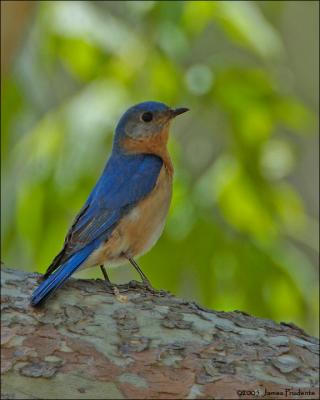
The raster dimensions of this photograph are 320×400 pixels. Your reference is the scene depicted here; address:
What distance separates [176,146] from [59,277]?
1.55 m

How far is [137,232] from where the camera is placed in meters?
4.80

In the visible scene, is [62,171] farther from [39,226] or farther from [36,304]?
[36,304]

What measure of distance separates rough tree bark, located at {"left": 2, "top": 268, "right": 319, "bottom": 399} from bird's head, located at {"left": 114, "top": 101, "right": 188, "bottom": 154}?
1563mm

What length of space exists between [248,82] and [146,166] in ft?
2.26

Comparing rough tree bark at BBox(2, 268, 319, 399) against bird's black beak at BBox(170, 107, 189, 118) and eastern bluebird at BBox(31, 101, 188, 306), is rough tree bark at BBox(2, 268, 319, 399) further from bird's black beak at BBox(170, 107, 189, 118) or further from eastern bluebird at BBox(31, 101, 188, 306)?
bird's black beak at BBox(170, 107, 189, 118)

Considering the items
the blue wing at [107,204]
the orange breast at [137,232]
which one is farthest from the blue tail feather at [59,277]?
the orange breast at [137,232]

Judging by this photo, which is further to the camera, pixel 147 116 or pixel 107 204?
pixel 147 116

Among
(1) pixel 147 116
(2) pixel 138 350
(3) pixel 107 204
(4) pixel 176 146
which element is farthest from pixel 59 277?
(1) pixel 147 116

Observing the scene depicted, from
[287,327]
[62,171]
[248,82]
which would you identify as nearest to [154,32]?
[248,82]

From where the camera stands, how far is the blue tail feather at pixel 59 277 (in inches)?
148

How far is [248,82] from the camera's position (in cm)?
508

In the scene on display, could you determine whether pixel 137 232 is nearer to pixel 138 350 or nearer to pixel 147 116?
pixel 147 116

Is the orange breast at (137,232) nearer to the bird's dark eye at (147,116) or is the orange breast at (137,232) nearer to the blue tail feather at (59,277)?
the blue tail feather at (59,277)

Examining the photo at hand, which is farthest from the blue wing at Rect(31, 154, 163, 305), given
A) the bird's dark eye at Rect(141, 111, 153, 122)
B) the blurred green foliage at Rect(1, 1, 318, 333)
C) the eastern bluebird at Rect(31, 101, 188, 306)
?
the bird's dark eye at Rect(141, 111, 153, 122)
